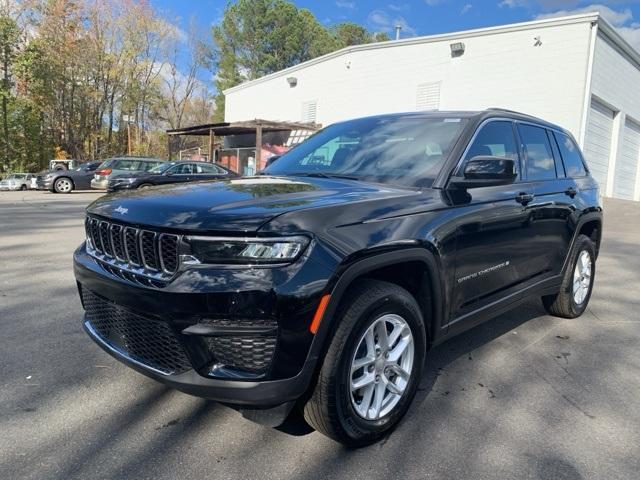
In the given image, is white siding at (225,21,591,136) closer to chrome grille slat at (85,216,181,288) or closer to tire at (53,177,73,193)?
tire at (53,177,73,193)

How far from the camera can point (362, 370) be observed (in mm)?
2672

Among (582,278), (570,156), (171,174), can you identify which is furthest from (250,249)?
(171,174)

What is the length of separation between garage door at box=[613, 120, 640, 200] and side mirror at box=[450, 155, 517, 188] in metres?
19.7

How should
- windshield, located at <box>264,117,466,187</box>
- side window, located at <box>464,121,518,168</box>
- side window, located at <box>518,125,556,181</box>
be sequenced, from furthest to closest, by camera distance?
1. side window, located at <box>518,125,556,181</box>
2. side window, located at <box>464,121,518,168</box>
3. windshield, located at <box>264,117,466,187</box>

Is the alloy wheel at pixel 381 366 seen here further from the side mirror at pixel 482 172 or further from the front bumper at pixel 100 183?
the front bumper at pixel 100 183

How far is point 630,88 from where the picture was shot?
1966 cm

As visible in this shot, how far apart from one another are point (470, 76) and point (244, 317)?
723 inches

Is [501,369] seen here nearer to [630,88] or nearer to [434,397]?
[434,397]

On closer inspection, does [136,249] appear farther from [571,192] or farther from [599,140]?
[599,140]

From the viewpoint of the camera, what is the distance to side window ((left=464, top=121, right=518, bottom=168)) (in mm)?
3511

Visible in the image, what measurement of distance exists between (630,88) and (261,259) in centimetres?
2203

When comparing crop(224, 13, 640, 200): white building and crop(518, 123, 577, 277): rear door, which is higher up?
crop(224, 13, 640, 200): white building

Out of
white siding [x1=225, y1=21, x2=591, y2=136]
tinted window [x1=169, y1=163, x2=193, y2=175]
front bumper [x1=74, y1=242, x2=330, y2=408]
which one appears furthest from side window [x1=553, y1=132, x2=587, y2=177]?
tinted window [x1=169, y1=163, x2=193, y2=175]

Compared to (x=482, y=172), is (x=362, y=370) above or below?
below
